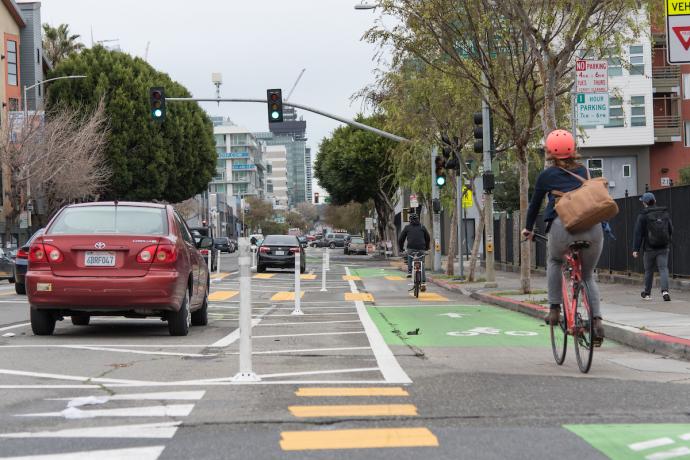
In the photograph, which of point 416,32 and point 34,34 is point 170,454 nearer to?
point 416,32

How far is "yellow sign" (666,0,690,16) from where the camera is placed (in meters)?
9.77

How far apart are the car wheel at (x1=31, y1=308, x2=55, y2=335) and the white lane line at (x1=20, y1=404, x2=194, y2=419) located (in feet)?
18.0

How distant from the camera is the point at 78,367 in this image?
828 cm

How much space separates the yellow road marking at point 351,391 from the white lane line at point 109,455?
1.94 m

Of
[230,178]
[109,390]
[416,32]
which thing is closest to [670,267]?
[416,32]

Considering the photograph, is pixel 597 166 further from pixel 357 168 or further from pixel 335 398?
pixel 335 398

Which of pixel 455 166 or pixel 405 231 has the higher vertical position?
pixel 455 166

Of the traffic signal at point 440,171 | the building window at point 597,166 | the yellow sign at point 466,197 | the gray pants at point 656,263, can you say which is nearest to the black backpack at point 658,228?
the gray pants at point 656,263

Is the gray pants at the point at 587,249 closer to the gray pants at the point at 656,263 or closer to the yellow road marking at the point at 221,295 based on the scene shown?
the gray pants at the point at 656,263

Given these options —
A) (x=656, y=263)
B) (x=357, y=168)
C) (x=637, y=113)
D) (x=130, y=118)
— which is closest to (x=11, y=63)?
(x=130, y=118)

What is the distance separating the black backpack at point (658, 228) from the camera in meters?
15.6

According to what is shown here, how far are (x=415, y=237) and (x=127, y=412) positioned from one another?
612 inches

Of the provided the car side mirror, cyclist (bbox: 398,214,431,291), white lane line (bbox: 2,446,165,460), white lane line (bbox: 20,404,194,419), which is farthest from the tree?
white lane line (bbox: 2,446,165,460)

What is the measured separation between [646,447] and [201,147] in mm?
57260
